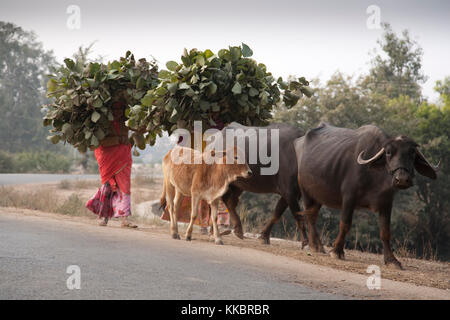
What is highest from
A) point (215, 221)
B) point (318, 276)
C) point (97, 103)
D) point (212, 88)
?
point (212, 88)

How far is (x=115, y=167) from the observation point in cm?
1036

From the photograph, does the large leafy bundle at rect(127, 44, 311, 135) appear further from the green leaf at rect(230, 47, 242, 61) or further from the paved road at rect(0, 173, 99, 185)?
the paved road at rect(0, 173, 99, 185)

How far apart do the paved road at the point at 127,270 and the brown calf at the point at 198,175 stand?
0.67 meters

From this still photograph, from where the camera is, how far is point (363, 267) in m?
7.16

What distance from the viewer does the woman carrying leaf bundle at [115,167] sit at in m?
10.3

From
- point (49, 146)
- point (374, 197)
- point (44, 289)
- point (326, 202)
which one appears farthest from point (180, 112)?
point (49, 146)

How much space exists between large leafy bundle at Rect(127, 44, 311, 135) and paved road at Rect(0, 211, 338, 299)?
2138mm

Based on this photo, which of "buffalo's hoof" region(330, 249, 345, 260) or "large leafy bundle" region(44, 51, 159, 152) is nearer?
"buffalo's hoof" region(330, 249, 345, 260)

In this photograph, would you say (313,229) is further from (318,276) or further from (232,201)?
(318,276)

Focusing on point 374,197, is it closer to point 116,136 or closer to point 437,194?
point 116,136

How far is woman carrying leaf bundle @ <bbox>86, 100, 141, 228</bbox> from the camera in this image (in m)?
10.3

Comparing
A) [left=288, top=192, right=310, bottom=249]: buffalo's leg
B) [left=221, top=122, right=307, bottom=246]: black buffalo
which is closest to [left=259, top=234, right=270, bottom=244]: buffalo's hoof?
[left=221, top=122, right=307, bottom=246]: black buffalo

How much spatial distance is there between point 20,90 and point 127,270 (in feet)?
166
